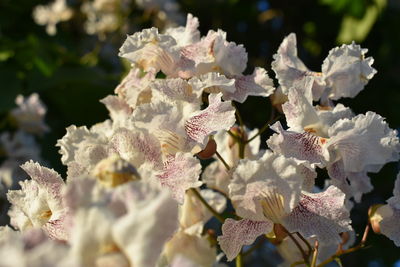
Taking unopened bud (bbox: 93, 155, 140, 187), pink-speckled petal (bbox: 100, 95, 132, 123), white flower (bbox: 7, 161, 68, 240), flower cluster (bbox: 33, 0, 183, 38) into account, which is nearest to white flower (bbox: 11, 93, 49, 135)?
flower cluster (bbox: 33, 0, 183, 38)

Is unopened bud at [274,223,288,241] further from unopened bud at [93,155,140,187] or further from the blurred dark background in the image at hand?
the blurred dark background

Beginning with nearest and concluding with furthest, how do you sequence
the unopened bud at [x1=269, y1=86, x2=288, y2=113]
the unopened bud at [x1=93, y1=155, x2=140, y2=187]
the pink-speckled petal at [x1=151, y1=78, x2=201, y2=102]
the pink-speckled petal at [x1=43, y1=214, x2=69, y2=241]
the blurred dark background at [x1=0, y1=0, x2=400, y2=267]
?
the unopened bud at [x1=93, y1=155, x2=140, y2=187]
the pink-speckled petal at [x1=43, y1=214, x2=69, y2=241]
the pink-speckled petal at [x1=151, y1=78, x2=201, y2=102]
the unopened bud at [x1=269, y1=86, x2=288, y2=113]
the blurred dark background at [x1=0, y1=0, x2=400, y2=267]

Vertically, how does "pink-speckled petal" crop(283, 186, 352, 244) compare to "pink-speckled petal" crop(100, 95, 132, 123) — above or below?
below

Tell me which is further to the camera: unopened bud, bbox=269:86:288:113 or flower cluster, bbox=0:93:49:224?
flower cluster, bbox=0:93:49:224

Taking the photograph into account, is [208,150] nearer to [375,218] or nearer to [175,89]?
[175,89]

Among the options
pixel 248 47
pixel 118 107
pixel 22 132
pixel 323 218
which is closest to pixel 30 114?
pixel 22 132
